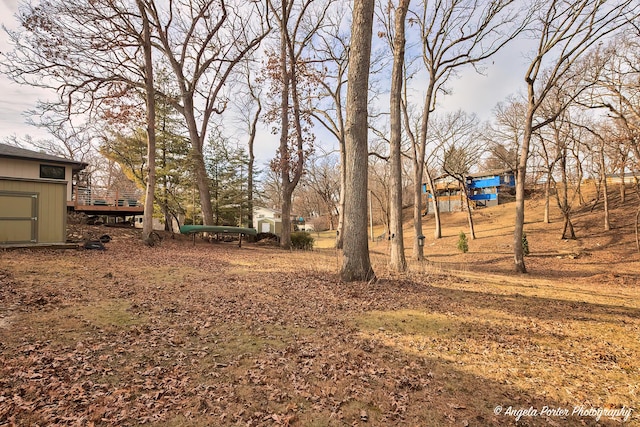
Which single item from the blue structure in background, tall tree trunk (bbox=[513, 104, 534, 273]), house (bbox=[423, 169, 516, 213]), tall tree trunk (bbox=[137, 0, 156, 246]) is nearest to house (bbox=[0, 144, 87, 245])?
tall tree trunk (bbox=[137, 0, 156, 246])

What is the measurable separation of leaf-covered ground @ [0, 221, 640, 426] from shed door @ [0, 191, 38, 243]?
373 centimetres

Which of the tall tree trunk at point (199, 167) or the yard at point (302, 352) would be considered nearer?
the yard at point (302, 352)

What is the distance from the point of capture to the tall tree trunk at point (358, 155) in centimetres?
671

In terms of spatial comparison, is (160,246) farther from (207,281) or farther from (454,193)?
(454,193)

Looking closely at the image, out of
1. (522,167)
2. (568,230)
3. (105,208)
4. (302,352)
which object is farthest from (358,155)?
(105,208)

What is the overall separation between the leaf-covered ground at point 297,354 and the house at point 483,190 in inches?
1145

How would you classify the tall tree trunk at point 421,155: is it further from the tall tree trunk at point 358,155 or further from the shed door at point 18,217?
the shed door at point 18,217

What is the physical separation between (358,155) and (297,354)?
14.9ft

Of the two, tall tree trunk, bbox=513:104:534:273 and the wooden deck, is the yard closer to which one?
tall tree trunk, bbox=513:104:534:273

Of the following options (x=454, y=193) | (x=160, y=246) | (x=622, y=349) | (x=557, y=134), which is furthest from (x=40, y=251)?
(x=454, y=193)

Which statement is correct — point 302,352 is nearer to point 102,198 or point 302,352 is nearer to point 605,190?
point 605,190

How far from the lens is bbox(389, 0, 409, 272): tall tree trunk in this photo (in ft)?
28.8

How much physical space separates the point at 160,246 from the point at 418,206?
451 inches

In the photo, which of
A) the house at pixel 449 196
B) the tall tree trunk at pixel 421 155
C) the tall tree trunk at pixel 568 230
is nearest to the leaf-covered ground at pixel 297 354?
the tall tree trunk at pixel 421 155
